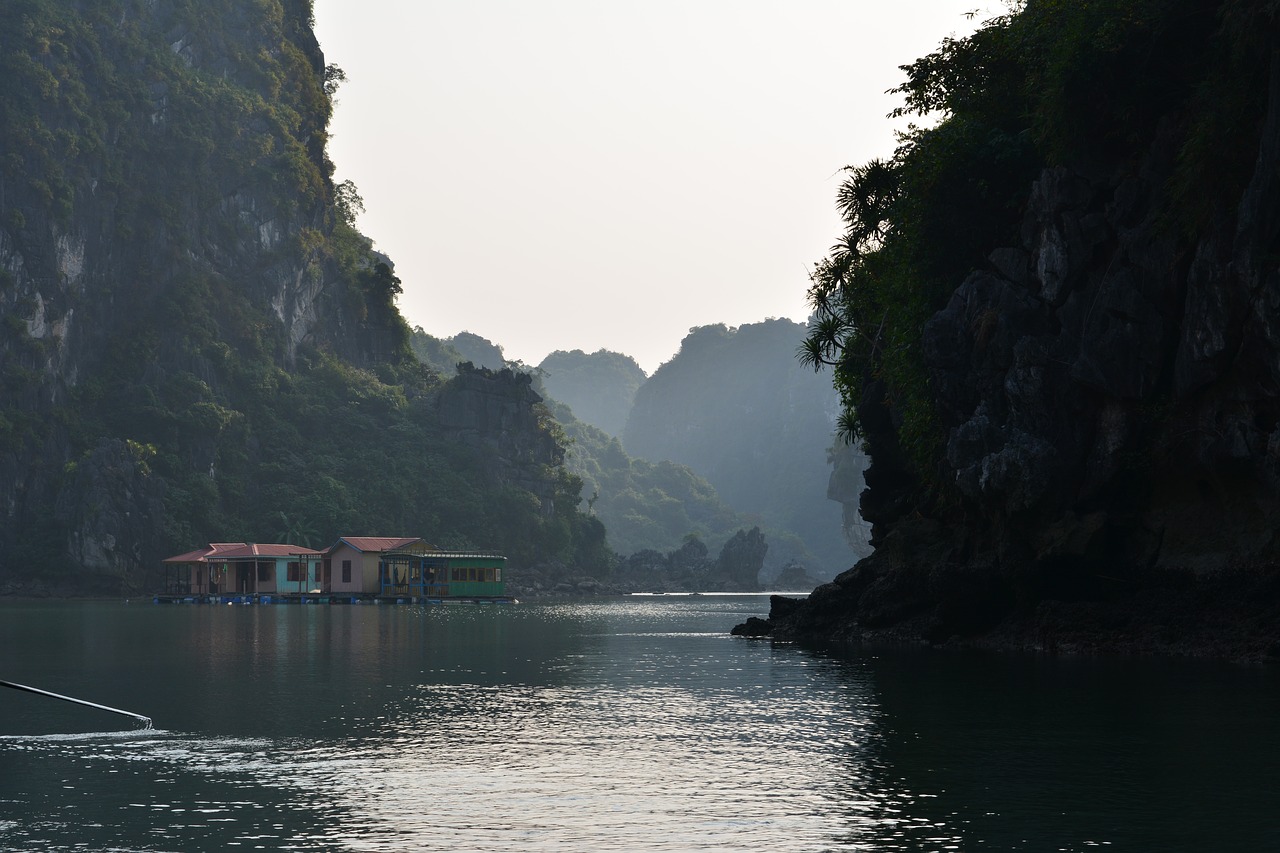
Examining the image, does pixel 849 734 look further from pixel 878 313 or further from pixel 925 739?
pixel 878 313

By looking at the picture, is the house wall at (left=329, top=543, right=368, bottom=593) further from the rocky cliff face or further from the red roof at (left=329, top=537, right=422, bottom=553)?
the rocky cliff face

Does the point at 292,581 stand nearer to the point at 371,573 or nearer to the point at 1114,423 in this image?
the point at 371,573

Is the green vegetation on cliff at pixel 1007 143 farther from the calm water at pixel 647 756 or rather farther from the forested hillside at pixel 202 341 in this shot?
the forested hillside at pixel 202 341

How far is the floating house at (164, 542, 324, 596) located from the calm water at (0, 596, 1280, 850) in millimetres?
73061

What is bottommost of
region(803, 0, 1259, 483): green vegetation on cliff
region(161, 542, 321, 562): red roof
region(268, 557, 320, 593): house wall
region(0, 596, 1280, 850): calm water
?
region(0, 596, 1280, 850): calm water

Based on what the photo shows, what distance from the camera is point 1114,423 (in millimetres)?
40812

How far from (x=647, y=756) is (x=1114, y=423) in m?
25.3

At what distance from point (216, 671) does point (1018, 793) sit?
24.7 meters

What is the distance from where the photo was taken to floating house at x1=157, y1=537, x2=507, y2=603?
11106 cm

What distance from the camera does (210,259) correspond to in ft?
496

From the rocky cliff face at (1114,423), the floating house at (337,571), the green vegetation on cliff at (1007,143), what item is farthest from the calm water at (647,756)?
the floating house at (337,571)

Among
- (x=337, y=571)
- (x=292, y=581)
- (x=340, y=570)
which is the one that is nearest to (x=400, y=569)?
(x=340, y=570)

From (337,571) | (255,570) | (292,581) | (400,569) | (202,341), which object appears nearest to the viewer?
(255,570)

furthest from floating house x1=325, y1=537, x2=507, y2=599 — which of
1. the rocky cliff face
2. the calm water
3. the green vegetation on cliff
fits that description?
the calm water
